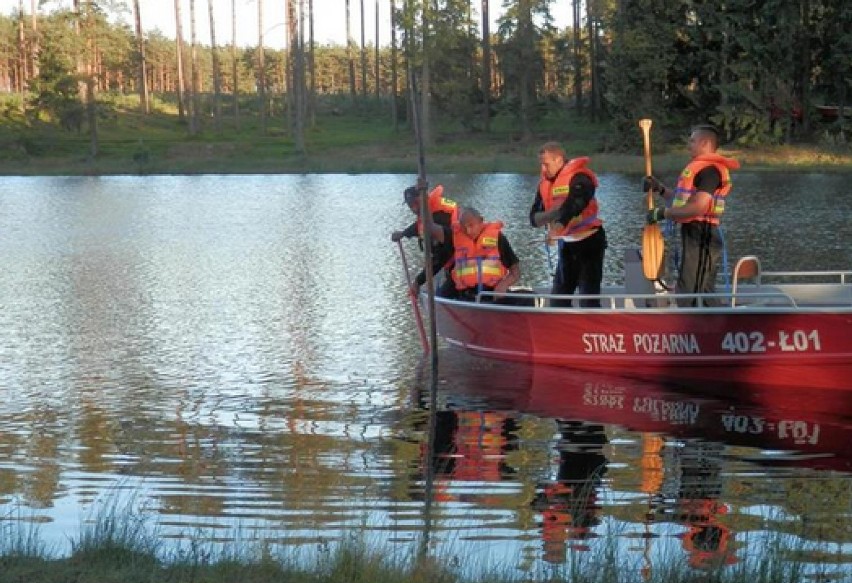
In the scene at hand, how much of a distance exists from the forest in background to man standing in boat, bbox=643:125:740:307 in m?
39.1

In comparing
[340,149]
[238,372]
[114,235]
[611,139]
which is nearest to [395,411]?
[238,372]

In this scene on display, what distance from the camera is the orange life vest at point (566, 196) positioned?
46.6 feet

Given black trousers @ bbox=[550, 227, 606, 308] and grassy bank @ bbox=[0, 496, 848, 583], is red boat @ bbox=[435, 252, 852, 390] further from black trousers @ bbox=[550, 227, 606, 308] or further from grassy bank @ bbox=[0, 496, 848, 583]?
grassy bank @ bbox=[0, 496, 848, 583]

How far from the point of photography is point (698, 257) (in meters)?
13.6

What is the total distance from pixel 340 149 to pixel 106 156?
1107 centimetres

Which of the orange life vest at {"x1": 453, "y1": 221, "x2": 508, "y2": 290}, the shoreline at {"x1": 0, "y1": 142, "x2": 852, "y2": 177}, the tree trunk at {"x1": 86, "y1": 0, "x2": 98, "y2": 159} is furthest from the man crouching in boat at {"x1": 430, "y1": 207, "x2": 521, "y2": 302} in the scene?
the tree trunk at {"x1": 86, "y1": 0, "x2": 98, "y2": 159}

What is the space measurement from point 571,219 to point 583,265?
1.78ft

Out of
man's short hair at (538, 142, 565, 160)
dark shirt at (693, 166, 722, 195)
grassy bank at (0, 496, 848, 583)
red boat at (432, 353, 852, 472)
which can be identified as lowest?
red boat at (432, 353, 852, 472)

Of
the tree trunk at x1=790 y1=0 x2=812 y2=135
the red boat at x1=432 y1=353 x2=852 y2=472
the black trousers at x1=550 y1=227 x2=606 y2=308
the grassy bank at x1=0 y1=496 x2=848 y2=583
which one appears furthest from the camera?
the tree trunk at x1=790 y1=0 x2=812 y2=135

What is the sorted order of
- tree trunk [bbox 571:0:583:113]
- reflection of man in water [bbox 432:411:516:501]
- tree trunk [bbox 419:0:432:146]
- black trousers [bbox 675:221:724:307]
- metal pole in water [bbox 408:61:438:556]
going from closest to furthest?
metal pole in water [bbox 408:61:438:556], reflection of man in water [bbox 432:411:516:501], black trousers [bbox 675:221:724:307], tree trunk [bbox 419:0:432:146], tree trunk [bbox 571:0:583:113]

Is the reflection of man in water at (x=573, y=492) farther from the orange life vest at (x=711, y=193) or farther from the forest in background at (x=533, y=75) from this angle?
the forest in background at (x=533, y=75)

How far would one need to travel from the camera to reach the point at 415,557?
752 centimetres

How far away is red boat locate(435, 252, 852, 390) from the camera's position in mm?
13008

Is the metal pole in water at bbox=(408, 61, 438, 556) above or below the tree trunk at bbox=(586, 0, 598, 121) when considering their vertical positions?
below
